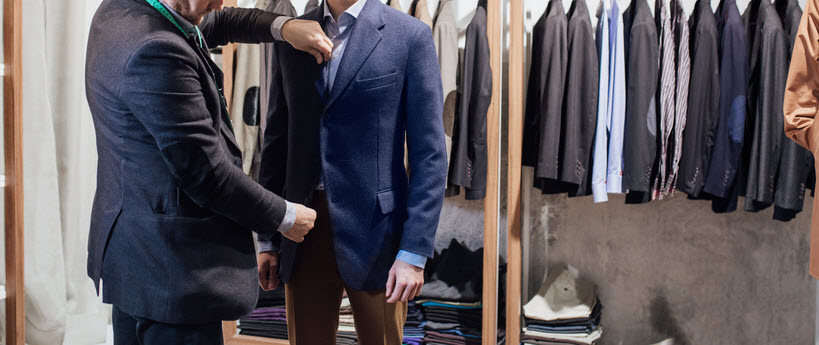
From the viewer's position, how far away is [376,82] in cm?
109

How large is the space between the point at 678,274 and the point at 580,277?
1.44 feet

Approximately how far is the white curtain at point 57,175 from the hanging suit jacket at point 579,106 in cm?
207

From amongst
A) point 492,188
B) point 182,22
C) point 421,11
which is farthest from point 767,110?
point 182,22

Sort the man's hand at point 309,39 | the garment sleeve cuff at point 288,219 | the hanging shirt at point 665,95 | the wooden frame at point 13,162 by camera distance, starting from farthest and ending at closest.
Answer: the hanging shirt at point 665,95, the wooden frame at point 13,162, the man's hand at point 309,39, the garment sleeve cuff at point 288,219

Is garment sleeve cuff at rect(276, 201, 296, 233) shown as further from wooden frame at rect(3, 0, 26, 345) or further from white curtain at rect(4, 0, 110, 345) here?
white curtain at rect(4, 0, 110, 345)

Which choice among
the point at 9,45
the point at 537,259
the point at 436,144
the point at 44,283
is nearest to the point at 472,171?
the point at 537,259

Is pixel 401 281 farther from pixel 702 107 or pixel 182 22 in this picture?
pixel 702 107

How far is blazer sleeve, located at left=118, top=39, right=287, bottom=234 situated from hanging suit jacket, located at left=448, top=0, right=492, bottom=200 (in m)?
1.33

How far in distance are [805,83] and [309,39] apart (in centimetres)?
145

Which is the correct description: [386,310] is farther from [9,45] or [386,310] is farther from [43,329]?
[43,329]

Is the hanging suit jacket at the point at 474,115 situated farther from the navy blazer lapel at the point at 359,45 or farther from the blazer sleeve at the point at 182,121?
the blazer sleeve at the point at 182,121

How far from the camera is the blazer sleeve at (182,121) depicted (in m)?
0.81

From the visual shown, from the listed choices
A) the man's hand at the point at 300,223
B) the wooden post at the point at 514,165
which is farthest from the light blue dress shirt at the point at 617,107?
the man's hand at the point at 300,223

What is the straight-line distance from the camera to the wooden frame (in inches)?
70.2
